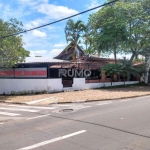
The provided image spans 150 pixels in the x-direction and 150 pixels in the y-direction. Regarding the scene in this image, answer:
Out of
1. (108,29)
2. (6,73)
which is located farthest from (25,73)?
(108,29)

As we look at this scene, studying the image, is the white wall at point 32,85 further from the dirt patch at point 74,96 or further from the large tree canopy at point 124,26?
the large tree canopy at point 124,26

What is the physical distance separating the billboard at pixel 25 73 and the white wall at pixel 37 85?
1.70 ft

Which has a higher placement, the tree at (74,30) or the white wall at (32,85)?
the tree at (74,30)

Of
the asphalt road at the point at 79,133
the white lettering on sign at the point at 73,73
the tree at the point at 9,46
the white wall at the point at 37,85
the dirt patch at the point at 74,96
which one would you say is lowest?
the asphalt road at the point at 79,133

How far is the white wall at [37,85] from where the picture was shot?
1964 cm

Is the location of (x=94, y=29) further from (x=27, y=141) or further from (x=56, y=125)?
(x=27, y=141)

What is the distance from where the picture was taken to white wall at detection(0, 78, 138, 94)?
19.6 m

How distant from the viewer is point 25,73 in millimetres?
20766

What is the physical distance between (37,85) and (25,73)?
206cm

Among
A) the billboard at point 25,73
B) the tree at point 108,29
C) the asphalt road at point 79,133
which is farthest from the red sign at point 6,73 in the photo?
the asphalt road at point 79,133

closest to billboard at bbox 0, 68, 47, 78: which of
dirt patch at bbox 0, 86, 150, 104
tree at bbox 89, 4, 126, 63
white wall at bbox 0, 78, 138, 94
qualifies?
white wall at bbox 0, 78, 138, 94

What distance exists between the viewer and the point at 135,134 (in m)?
6.05

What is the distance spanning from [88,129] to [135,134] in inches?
60.6

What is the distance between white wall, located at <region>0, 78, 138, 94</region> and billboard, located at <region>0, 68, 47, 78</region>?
52cm
